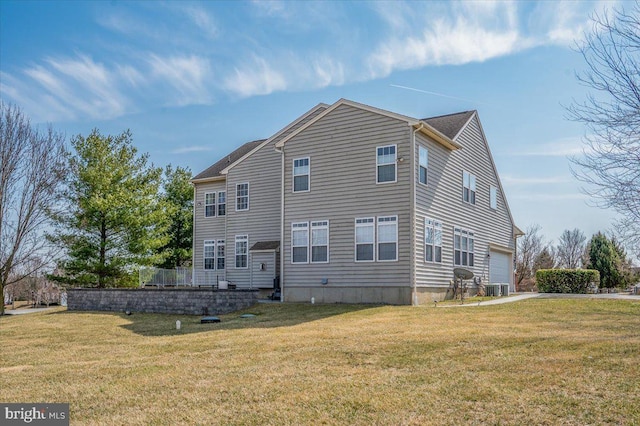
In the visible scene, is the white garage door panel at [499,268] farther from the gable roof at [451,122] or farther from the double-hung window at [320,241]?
the double-hung window at [320,241]

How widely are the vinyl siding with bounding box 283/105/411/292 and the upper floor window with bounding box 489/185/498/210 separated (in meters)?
9.26

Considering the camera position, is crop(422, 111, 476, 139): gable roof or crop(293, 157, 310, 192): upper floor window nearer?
crop(293, 157, 310, 192): upper floor window

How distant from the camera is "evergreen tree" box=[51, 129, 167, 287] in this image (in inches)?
1111

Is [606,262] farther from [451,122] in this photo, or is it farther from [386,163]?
[386,163]

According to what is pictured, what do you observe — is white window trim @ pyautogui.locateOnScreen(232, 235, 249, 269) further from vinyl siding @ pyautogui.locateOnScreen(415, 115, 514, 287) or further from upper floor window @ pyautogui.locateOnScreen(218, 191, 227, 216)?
vinyl siding @ pyautogui.locateOnScreen(415, 115, 514, 287)

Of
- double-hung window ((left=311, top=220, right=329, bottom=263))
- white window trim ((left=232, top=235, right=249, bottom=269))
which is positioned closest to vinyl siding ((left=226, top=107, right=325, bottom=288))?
white window trim ((left=232, top=235, right=249, bottom=269))

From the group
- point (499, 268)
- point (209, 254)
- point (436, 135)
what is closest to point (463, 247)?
point (436, 135)

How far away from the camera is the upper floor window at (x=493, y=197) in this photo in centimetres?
2636

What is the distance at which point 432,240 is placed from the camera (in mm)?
19750

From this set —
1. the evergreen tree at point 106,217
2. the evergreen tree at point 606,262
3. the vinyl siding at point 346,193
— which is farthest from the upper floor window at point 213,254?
the evergreen tree at point 606,262

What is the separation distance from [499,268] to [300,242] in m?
11.6

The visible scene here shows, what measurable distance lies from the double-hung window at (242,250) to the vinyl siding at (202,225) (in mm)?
1448
